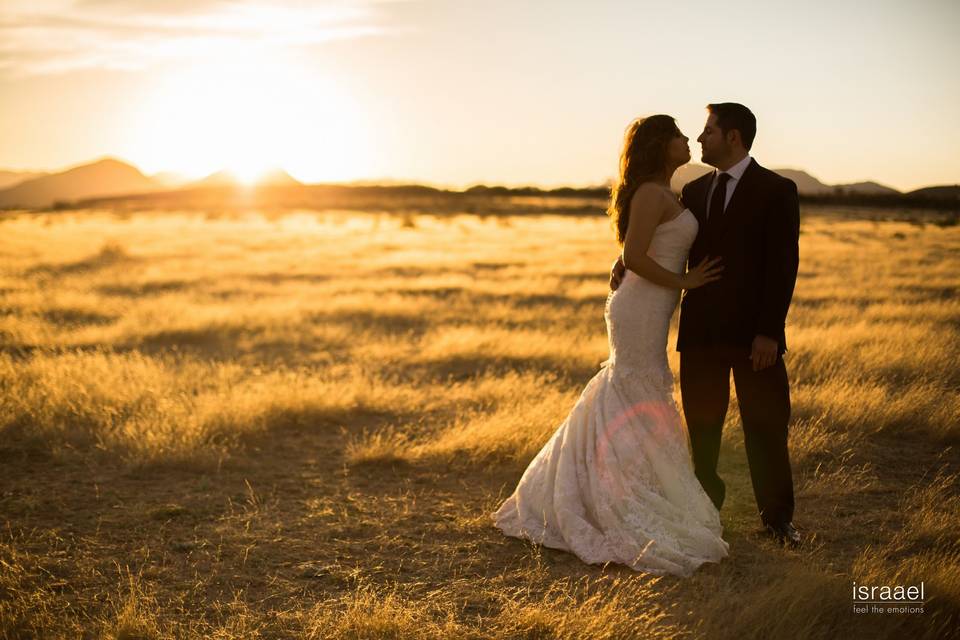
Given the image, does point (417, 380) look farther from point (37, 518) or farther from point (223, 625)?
point (223, 625)

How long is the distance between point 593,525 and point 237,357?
7329 millimetres

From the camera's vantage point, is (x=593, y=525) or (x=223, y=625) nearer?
(x=223, y=625)

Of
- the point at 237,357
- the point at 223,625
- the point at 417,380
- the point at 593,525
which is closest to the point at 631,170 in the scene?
the point at 593,525

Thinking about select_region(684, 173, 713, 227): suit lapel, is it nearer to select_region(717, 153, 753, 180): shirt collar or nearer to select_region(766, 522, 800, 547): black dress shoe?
select_region(717, 153, 753, 180): shirt collar

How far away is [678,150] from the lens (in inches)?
153

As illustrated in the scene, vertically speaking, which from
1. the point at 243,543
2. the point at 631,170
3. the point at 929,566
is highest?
the point at 631,170

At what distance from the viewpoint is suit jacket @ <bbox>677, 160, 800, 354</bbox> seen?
3.89 metres

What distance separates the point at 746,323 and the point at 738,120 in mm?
1185

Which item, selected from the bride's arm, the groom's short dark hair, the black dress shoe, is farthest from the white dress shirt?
the black dress shoe

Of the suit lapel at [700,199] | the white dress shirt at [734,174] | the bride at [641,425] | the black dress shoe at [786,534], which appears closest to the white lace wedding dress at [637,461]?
the bride at [641,425]

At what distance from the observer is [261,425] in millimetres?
6801

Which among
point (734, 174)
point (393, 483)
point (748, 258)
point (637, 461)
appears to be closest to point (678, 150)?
point (734, 174)

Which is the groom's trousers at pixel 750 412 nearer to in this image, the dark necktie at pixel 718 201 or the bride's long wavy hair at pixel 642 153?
the dark necktie at pixel 718 201

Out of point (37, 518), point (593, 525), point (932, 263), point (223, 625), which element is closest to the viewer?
point (223, 625)
